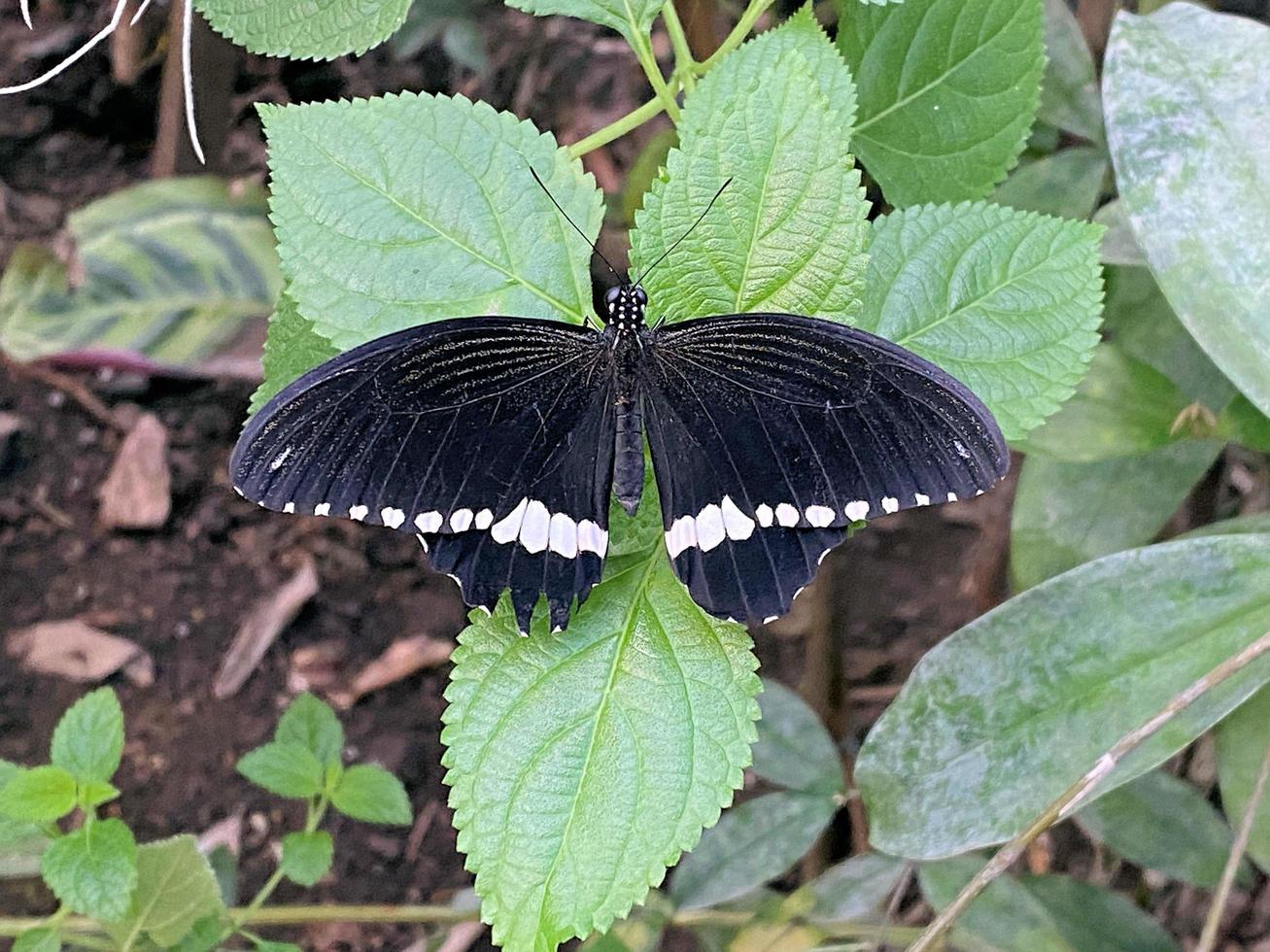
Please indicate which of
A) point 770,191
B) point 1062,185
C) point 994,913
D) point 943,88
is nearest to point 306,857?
point 994,913

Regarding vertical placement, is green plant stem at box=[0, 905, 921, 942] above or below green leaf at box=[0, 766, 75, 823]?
below

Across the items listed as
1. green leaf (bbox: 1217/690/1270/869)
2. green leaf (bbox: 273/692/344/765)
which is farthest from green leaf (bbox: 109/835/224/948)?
green leaf (bbox: 1217/690/1270/869)

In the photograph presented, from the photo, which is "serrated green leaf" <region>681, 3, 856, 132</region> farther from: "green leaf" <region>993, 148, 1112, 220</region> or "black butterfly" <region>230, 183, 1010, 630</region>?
"green leaf" <region>993, 148, 1112, 220</region>

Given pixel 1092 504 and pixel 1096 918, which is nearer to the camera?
pixel 1092 504

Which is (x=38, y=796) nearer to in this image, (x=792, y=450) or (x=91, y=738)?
(x=91, y=738)

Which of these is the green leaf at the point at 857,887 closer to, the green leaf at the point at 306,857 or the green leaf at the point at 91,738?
the green leaf at the point at 306,857

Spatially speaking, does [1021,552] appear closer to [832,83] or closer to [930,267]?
[930,267]
